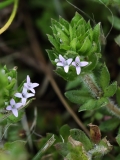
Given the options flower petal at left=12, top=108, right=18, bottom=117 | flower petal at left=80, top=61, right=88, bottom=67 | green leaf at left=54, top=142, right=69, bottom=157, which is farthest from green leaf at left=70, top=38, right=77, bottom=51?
green leaf at left=54, top=142, right=69, bottom=157

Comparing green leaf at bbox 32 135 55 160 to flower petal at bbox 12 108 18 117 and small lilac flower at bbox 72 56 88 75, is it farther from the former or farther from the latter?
small lilac flower at bbox 72 56 88 75

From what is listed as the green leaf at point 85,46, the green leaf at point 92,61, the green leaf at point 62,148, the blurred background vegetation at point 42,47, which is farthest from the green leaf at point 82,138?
the blurred background vegetation at point 42,47

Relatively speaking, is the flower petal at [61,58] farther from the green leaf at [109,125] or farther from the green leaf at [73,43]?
the green leaf at [109,125]

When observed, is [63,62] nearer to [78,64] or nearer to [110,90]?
[78,64]

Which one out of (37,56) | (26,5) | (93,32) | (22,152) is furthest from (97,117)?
(26,5)

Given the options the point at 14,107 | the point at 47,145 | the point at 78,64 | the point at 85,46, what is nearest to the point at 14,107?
the point at 14,107
